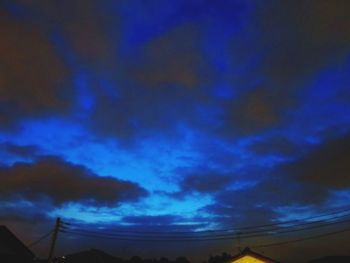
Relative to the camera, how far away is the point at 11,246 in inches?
1806

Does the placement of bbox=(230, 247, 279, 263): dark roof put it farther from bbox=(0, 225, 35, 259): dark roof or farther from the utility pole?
bbox=(0, 225, 35, 259): dark roof

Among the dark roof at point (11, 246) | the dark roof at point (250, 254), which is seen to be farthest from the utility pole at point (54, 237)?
the dark roof at point (250, 254)

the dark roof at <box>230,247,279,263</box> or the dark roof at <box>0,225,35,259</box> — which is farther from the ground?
the dark roof at <box>0,225,35,259</box>

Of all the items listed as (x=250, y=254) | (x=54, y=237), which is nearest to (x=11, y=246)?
(x=54, y=237)

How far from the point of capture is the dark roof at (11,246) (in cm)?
4472

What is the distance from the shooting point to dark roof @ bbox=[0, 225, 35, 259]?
44719mm

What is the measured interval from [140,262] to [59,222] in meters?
39.8

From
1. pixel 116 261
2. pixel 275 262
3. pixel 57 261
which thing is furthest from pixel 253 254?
pixel 116 261

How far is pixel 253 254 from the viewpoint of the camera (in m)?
36.8

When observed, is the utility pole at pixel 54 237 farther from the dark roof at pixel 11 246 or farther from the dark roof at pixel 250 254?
the dark roof at pixel 250 254

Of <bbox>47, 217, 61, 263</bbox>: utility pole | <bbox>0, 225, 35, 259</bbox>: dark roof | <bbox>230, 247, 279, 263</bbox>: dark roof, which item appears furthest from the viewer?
<bbox>0, 225, 35, 259</bbox>: dark roof

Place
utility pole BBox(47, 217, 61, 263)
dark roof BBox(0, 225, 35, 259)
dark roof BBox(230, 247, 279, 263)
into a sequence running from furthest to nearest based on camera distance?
dark roof BBox(0, 225, 35, 259), dark roof BBox(230, 247, 279, 263), utility pole BBox(47, 217, 61, 263)

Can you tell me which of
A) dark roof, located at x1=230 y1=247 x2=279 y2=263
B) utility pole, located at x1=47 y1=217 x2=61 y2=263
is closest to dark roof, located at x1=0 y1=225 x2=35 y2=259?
utility pole, located at x1=47 y1=217 x2=61 y2=263

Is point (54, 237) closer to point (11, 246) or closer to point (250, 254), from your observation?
point (11, 246)
